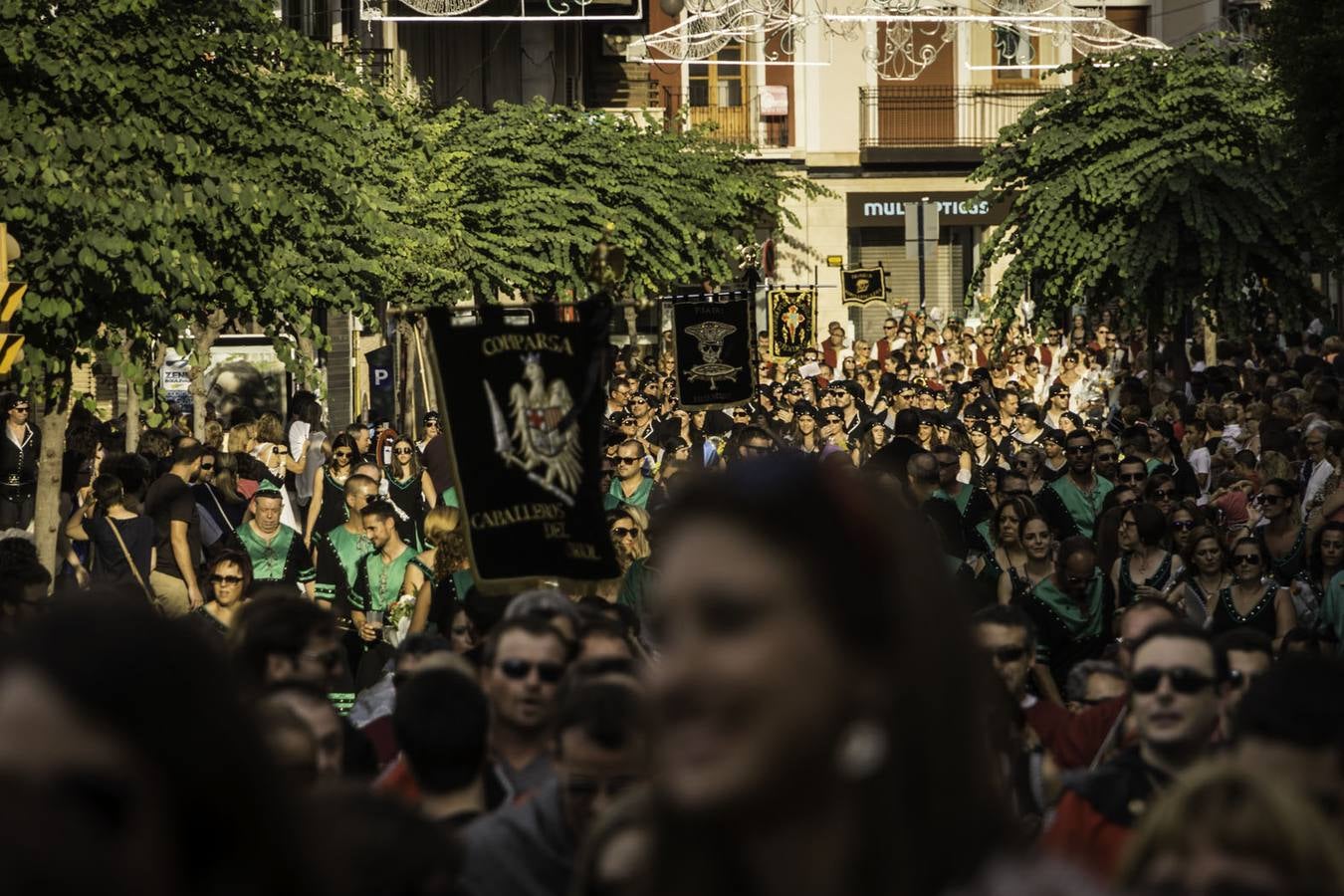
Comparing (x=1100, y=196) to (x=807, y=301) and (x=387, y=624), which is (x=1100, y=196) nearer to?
(x=807, y=301)

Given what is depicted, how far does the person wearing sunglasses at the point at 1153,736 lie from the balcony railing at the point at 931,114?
47650 millimetres

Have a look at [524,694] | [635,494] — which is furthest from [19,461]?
[524,694]

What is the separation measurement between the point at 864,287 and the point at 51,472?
87.7ft

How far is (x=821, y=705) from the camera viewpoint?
1973 millimetres

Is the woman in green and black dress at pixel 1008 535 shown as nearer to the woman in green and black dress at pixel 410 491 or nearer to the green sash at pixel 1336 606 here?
the green sash at pixel 1336 606

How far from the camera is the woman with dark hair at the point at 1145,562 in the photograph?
37.3ft

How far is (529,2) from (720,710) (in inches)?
1460

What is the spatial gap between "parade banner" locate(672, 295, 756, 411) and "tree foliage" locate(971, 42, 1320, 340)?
9614mm

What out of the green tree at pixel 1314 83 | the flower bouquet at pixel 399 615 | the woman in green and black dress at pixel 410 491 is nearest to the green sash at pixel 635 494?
the woman in green and black dress at pixel 410 491

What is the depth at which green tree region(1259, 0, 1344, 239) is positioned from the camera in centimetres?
2012

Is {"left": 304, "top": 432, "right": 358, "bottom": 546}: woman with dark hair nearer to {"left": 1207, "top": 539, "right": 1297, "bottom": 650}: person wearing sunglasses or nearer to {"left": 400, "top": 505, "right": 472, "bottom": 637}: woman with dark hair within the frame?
{"left": 400, "top": 505, "right": 472, "bottom": 637}: woman with dark hair

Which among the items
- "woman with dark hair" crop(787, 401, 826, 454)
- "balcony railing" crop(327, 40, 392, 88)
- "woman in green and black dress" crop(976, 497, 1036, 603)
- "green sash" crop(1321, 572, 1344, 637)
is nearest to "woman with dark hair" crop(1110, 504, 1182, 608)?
"woman in green and black dress" crop(976, 497, 1036, 603)

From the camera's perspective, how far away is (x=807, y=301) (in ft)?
108

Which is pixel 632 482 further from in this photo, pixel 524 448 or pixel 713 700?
pixel 713 700
